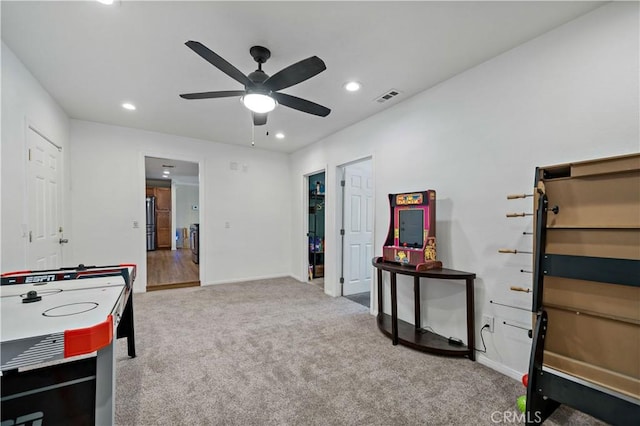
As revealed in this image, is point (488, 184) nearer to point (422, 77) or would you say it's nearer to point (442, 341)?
point (422, 77)

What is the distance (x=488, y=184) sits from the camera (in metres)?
2.36

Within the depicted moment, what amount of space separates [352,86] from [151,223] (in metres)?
9.01

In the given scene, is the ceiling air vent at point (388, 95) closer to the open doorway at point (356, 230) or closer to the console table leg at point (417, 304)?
the open doorway at point (356, 230)

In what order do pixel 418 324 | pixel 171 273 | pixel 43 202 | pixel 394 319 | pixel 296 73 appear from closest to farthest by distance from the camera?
1. pixel 296 73
2. pixel 394 319
3. pixel 418 324
4. pixel 43 202
5. pixel 171 273

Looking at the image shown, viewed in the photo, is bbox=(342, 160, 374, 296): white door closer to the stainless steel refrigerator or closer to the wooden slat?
the wooden slat

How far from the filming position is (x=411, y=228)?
281 cm

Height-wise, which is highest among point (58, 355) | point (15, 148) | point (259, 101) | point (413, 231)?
point (259, 101)

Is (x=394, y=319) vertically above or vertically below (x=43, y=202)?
below

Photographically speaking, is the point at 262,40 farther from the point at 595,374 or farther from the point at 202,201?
the point at 202,201

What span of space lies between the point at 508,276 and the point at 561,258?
24.9 inches

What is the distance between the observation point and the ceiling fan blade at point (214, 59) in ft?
5.39

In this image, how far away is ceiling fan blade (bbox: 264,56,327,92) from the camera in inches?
70.5

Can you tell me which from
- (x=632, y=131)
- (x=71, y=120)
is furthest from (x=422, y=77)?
(x=71, y=120)

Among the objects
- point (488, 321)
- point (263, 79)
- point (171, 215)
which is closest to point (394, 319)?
point (488, 321)
